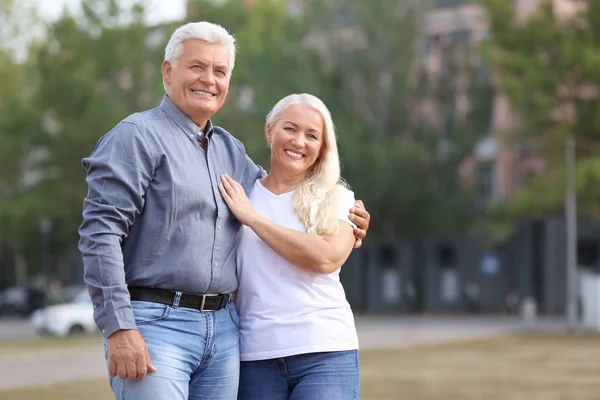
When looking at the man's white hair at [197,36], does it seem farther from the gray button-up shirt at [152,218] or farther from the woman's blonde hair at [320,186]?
the woman's blonde hair at [320,186]

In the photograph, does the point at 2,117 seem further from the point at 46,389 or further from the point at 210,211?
the point at 210,211

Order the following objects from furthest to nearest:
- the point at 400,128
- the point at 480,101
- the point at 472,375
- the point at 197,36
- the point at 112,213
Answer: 1. the point at 400,128
2. the point at 480,101
3. the point at 472,375
4. the point at 197,36
5. the point at 112,213

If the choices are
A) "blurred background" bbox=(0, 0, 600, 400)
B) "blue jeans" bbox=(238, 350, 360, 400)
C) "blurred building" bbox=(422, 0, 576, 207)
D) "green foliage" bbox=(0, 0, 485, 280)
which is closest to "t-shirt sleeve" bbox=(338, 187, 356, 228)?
"blue jeans" bbox=(238, 350, 360, 400)

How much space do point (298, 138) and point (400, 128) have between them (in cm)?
4637

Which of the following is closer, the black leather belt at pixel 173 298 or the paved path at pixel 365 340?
the black leather belt at pixel 173 298

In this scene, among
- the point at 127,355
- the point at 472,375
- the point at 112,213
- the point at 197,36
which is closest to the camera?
the point at 127,355

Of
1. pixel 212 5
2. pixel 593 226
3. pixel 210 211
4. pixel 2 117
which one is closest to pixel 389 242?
pixel 593 226

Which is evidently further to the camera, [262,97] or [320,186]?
[262,97]

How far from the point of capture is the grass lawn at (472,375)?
1435cm

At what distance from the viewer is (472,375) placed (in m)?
17.5

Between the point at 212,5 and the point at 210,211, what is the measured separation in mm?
42404

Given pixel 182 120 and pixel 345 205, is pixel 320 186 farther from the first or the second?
pixel 182 120

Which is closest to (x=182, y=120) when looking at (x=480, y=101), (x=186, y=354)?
(x=186, y=354)

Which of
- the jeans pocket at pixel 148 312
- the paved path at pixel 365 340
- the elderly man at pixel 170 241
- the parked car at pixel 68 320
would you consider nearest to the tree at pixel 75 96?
the paved path at pixel 365 340
